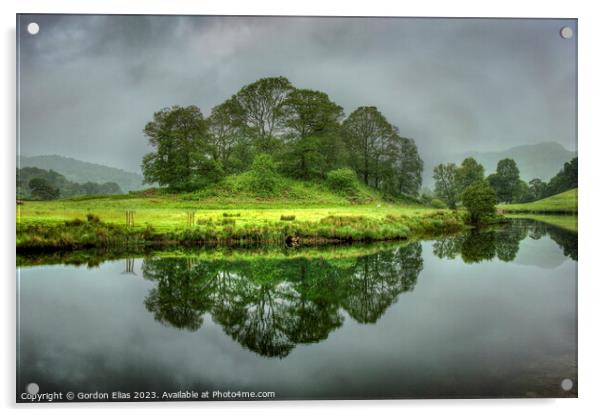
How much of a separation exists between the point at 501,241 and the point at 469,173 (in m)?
1.15

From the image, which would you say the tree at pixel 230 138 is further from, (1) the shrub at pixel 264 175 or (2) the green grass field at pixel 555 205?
(2) the green grass field at pixel 555 205

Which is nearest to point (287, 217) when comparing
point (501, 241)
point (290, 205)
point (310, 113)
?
point (290, 205)

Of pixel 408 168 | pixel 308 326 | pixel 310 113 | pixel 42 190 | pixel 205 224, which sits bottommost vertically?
pixel 308 326

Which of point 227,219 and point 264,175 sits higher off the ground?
point 264,175

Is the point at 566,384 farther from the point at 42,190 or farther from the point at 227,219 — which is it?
the point at 42,190

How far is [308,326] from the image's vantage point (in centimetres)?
415

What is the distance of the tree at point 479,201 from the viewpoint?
17.4ft

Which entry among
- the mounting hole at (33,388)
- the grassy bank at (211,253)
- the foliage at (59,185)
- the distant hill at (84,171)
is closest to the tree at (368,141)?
the grassy bank at (211,253)

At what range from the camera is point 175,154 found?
17.2ft

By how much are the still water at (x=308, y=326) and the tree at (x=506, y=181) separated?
17.1 inches

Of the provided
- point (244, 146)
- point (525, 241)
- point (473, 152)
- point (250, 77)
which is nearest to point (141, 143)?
point (244, 146)

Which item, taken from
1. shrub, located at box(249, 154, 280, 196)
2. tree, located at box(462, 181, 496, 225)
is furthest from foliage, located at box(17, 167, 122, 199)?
tree, located at box(462, 181, 496, 225)

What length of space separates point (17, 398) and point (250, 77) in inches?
187
